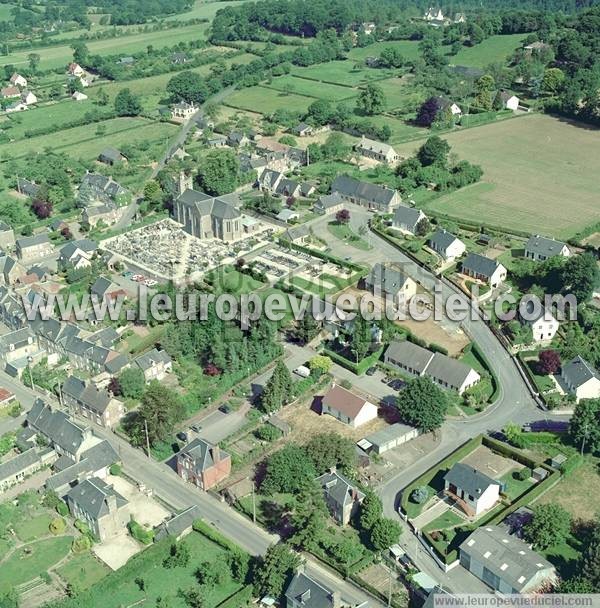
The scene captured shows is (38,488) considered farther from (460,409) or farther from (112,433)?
(460,409)

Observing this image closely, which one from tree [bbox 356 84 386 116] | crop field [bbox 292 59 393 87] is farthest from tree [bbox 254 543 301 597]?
crop field [bbox 292 59 393 87]

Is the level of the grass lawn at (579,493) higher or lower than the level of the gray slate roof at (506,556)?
lower

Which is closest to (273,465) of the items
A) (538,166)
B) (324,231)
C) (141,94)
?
→ (324,231)

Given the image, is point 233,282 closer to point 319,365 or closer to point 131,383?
point 319,365

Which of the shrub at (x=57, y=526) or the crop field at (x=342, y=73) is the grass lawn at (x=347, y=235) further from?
the crop field at (x=342, y=73)

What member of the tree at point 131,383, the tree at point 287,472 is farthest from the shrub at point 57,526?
the tree at point 131,383
